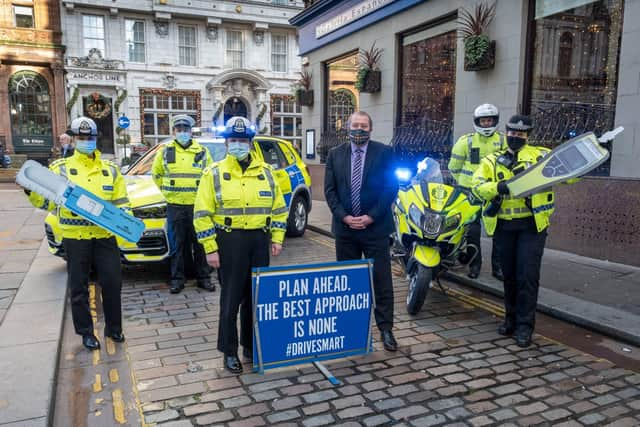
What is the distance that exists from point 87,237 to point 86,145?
772mm

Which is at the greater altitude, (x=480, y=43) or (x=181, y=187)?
(x=480, y=43)

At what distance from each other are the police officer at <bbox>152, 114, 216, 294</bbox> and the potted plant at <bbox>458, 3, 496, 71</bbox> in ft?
17.3

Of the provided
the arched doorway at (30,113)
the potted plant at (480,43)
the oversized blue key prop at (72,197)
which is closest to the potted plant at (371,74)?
the potted plant at (480,43)

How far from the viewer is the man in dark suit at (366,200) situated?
443cm

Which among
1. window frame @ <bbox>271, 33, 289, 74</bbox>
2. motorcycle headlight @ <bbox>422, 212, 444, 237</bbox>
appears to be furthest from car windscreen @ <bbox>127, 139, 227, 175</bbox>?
window frame @ <bbox>271, 33, 289, 74</bbox>

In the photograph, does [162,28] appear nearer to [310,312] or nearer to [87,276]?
[87,276]

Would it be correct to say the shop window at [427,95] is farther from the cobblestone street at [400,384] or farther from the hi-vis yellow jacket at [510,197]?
the cobblestone street at [400,384]

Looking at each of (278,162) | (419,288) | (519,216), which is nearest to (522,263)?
(519,216)

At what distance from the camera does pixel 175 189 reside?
6.11m

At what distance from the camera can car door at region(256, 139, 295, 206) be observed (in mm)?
8969

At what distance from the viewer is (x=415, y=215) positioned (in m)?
5.18

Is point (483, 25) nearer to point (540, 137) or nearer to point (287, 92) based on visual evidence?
point (540, 137)

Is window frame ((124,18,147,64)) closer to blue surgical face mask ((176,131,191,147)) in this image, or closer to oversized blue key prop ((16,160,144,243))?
blue surgical face mask ((176,131,191,147))

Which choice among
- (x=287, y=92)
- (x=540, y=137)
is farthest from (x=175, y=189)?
(x=287, y=92)
